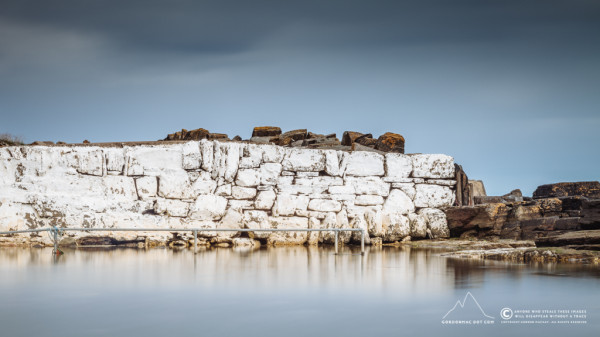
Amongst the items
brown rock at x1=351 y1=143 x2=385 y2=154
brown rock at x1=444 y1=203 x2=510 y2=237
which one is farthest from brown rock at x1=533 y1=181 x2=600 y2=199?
brown rock at x1=351 y1=143 x2=385 y2=154

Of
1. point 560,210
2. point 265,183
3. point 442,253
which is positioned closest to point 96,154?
point 265,183

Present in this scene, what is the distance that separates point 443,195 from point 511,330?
11094 millimetres

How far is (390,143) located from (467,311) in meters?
11.3

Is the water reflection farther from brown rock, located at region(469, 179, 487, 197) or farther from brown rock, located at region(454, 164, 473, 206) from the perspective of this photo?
brown rock, located at region(469, 179, 487, 197)

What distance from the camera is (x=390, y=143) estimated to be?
15.6 m

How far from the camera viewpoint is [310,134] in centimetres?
1656

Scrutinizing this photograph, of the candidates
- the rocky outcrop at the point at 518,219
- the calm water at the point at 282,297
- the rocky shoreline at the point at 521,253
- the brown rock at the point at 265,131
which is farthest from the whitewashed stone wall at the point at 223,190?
the calm water at the point at 282,297

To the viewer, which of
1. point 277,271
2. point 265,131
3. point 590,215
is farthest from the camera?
point 265,131

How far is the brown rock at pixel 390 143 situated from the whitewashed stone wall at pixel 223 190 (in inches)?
32.9

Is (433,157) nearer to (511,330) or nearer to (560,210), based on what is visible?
(560,210)

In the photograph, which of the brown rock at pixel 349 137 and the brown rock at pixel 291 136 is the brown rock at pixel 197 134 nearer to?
the brown rock at pixel 291 136

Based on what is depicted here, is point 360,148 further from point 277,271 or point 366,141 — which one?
point 277,271

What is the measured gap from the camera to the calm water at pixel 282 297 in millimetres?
3939

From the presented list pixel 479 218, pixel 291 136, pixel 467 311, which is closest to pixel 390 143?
pixel 291 136
